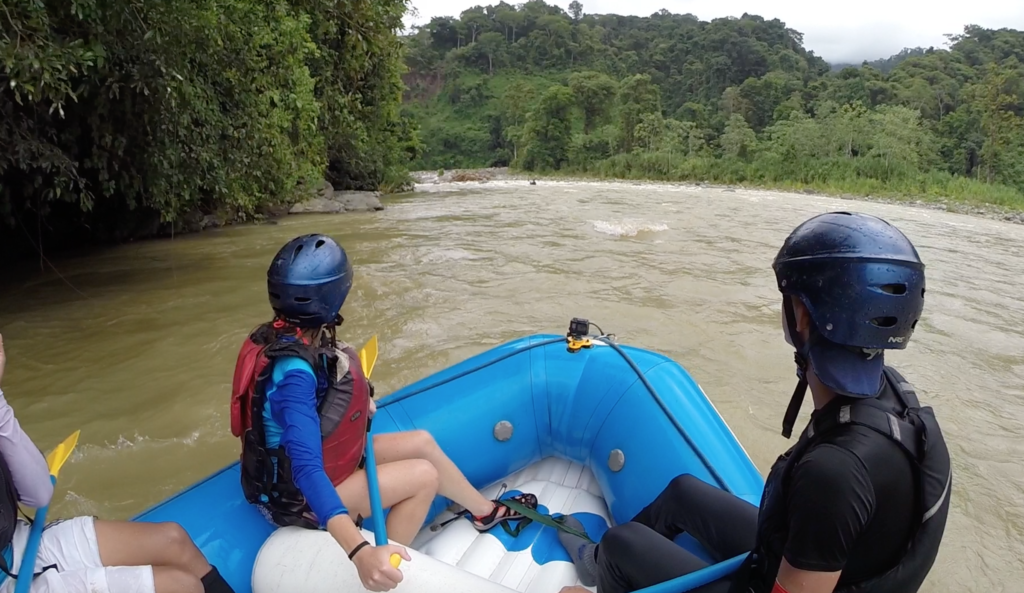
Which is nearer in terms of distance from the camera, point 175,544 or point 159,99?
point 175,544

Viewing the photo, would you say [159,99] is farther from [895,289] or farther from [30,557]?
[895,289]

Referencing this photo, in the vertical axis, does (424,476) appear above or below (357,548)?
below

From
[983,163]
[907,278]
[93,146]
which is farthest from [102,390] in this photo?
[983,163]

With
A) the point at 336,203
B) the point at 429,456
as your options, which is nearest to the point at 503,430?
the point at 429,456

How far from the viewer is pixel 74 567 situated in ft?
5.36

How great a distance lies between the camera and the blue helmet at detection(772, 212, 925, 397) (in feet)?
3.78

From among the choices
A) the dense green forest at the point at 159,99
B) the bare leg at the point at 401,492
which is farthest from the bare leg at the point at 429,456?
the dense green forest at the point at 159,99

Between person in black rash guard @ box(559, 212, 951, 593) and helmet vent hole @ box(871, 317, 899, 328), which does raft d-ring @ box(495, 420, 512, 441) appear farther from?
helmet vent hole @ box(871, 317, 899, 328)

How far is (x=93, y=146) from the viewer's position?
17.6 ft

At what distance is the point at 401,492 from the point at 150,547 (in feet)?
2.26

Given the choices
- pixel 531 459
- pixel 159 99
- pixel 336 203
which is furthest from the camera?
pixel 336 203

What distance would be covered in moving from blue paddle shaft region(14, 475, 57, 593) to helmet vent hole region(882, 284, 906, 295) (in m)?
1.91

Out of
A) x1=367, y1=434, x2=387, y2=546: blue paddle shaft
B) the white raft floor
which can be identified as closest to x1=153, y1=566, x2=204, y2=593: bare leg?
x1=367, y1=434, x2=387, y2=546: blue paddle shaft

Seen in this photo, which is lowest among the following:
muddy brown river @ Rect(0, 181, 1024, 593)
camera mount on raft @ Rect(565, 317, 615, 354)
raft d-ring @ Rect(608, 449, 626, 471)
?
muddy brown river @ Rect(0, 181, 1024, 593)
